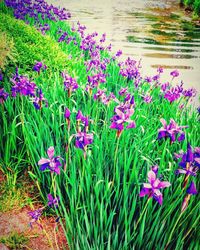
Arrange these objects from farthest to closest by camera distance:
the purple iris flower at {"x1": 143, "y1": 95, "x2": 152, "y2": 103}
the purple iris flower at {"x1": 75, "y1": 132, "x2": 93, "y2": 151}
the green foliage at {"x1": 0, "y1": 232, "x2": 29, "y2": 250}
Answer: the purple iris flower at {"x1": 143, "y1": 95, "x2": 152, "y2": 103}, the green foliage at {"x1": 0, "y1": 232, "x2": 29, "y2": 250}, the purple iris flower at {"x1": 75, "y1": 132, "x2": 93, "y2": 151}

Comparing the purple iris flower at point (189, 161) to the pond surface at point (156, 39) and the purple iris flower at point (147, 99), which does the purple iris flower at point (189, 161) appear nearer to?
the purple iris flower at point (147, 99)

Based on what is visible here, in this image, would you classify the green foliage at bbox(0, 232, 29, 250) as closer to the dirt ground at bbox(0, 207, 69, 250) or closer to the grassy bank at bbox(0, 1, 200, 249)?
the dirt ground at bbox(0, 207, 69, 250)

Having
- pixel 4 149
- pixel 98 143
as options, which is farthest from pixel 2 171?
pixel 98 143

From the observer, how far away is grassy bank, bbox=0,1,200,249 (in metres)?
1.51

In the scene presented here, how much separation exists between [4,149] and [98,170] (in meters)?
1.00

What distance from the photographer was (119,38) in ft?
29.0

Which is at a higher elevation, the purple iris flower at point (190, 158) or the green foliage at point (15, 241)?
the purple iris flower at point (190, 158)

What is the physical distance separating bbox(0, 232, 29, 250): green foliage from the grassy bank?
0.80 feet

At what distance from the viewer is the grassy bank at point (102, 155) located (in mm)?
1507

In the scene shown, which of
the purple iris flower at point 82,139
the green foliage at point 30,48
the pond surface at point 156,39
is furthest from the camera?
the pond surface at point 156,39

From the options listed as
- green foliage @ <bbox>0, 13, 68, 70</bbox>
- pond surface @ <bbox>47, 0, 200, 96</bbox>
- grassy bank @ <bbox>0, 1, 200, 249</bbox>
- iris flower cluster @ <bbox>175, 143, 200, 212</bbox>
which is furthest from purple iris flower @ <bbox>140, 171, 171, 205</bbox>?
pond surface @ <bbox>47, 0, 200, 96</bbox>

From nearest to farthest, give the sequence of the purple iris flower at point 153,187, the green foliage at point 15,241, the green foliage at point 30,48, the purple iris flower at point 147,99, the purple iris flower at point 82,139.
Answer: the purple iris flower at point 153,187
the purple iris flower at point 82,139
the green foliage at point 15,241
the purple iris flower at point 147,99
the green foliage at point 30,48

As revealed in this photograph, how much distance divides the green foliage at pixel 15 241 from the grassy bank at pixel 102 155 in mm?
245

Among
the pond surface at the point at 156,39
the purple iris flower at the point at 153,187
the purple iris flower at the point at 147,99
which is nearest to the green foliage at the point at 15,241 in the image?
the purple iris flower at the point at 153,187
